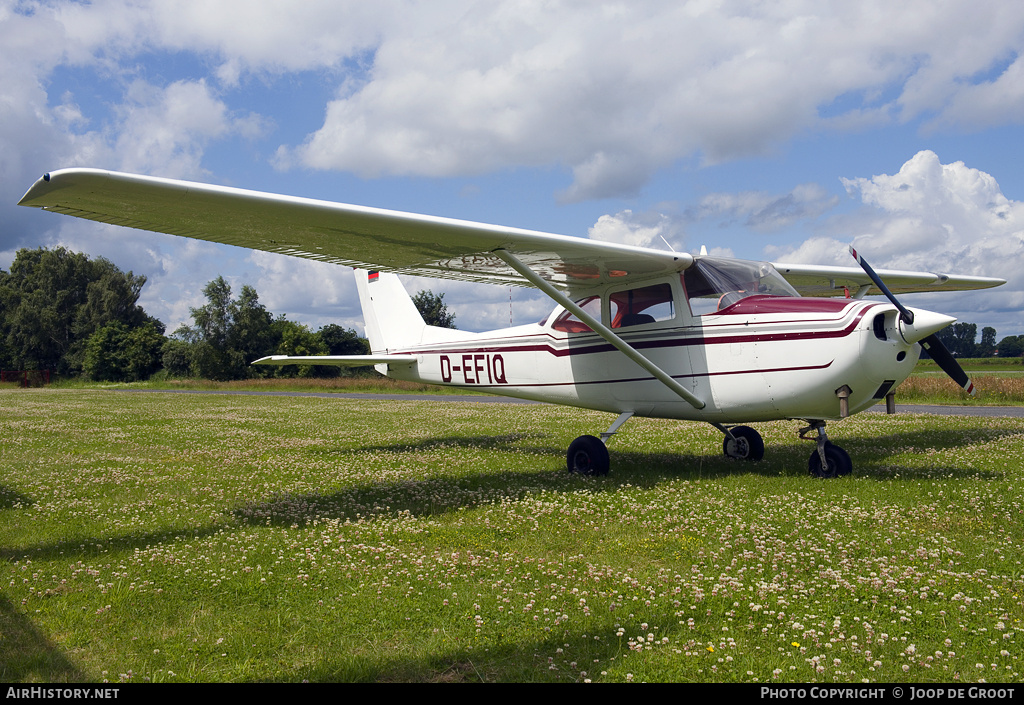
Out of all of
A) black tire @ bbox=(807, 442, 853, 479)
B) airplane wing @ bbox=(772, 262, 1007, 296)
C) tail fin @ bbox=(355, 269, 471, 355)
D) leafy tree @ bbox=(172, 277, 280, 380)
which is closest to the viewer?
black tire @ bbox=(807, 442, 853, 479)

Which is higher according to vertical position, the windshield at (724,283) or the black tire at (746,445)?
the windshield at (724,283)

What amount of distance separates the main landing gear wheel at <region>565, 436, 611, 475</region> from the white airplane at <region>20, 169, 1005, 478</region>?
2cm

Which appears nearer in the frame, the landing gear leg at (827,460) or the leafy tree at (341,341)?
the landing gear leg at (827,460)

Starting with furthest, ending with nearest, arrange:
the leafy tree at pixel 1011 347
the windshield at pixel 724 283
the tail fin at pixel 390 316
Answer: the leafy tree at pixel 1011 347 < the tail fin at pixel 390 316 < the windshield at pixel 724 283

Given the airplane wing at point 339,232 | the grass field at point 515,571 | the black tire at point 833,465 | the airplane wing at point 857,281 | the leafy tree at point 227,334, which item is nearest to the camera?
the grass field at point 515,571

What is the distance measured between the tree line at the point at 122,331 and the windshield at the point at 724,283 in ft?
173

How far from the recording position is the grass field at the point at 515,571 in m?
3.35

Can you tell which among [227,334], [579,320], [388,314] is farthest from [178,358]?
[579,320]

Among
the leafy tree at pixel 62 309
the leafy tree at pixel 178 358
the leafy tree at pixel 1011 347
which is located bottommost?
the leafy tree at pixel 1011 347

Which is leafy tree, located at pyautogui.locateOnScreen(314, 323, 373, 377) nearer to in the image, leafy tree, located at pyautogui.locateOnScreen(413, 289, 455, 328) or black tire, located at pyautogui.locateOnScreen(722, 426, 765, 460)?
leafy tree, located at pyautogui.locateOnScreen(413, 289, 455, 328)

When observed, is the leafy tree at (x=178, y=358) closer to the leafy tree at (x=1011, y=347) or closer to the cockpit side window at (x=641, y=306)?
the cockpit side window at (x=641, y=306)

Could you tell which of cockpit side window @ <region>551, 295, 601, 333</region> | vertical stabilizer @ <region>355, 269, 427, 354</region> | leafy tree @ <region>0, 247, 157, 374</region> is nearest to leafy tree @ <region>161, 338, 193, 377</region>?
leafy tree @ <region>0, 247, 157, 374</region>

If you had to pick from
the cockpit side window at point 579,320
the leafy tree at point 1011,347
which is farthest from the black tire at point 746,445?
the leafy tree at point 1011,347

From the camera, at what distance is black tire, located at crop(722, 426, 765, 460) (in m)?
9.75
